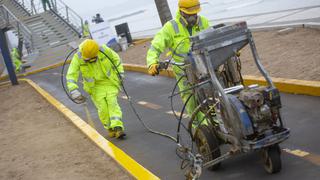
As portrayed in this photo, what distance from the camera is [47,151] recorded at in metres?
9.24

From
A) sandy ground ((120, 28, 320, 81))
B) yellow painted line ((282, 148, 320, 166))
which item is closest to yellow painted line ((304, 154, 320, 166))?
yellow painted line ((282, 148, 320, 166))

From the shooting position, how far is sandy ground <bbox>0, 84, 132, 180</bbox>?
25.1ft

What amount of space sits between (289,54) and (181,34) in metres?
5.13

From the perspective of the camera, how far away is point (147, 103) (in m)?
11.8

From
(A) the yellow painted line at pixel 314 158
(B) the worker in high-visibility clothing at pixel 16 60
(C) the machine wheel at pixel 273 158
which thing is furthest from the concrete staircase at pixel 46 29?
(C) the machine wheel at pixel 273 158

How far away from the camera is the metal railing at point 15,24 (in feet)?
101

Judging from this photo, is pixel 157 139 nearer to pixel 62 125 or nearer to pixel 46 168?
pixel 46 168

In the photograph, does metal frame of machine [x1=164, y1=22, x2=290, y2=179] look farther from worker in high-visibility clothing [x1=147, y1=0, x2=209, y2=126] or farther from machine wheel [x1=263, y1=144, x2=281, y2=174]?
worker in high-visibility clothing [x1=147, y1=0, x2=209, y2=126]

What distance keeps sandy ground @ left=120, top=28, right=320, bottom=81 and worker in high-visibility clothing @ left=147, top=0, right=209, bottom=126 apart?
2783 mm

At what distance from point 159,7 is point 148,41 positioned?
4.49 meters

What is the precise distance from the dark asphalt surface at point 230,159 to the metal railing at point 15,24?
1889 cm

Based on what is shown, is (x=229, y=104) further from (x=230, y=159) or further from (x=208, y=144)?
(x=230, y=159)

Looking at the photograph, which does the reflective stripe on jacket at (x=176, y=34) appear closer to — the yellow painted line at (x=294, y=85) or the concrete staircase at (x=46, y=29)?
the yellow painted line at (x=294, y=85)

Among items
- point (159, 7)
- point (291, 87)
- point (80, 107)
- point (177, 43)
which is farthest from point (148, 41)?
point (177, 43)
